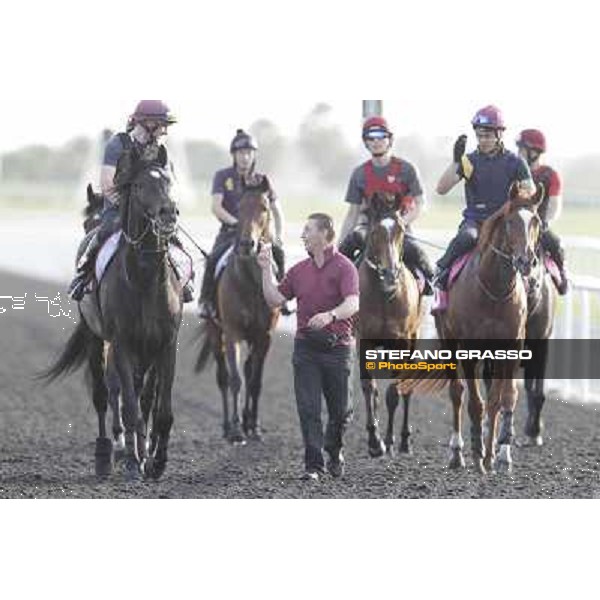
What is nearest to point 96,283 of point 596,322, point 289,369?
point 596,322

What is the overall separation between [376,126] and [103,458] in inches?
93.1

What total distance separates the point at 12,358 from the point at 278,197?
26.2 ft

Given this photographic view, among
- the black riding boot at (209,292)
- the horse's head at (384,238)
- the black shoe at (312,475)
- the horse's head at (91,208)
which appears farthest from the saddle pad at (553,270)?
the horse's head at (91,208)

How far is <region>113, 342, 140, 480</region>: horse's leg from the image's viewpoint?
28.0 ft

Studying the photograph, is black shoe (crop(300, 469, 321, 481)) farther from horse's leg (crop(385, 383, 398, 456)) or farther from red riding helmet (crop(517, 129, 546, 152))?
red riding helmet (crop(517, 129, 546, 152))

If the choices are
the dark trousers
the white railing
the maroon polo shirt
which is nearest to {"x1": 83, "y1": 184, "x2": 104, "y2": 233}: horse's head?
the dark trousers

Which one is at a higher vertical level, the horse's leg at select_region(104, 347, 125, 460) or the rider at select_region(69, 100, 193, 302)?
the rider at select_region(69, 100, 193, 302)

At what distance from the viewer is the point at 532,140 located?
29.7 ft

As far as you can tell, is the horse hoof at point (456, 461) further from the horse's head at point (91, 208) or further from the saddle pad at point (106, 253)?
the horse's head at point (91, 208)

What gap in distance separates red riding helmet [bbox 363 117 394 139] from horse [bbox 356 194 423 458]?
1.54ft

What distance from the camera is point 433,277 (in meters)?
9.40

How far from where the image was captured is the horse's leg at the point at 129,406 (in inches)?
336

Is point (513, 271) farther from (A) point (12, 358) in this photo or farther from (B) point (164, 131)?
(A) point (12, 358)

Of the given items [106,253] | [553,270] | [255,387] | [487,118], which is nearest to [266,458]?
[255,387]
